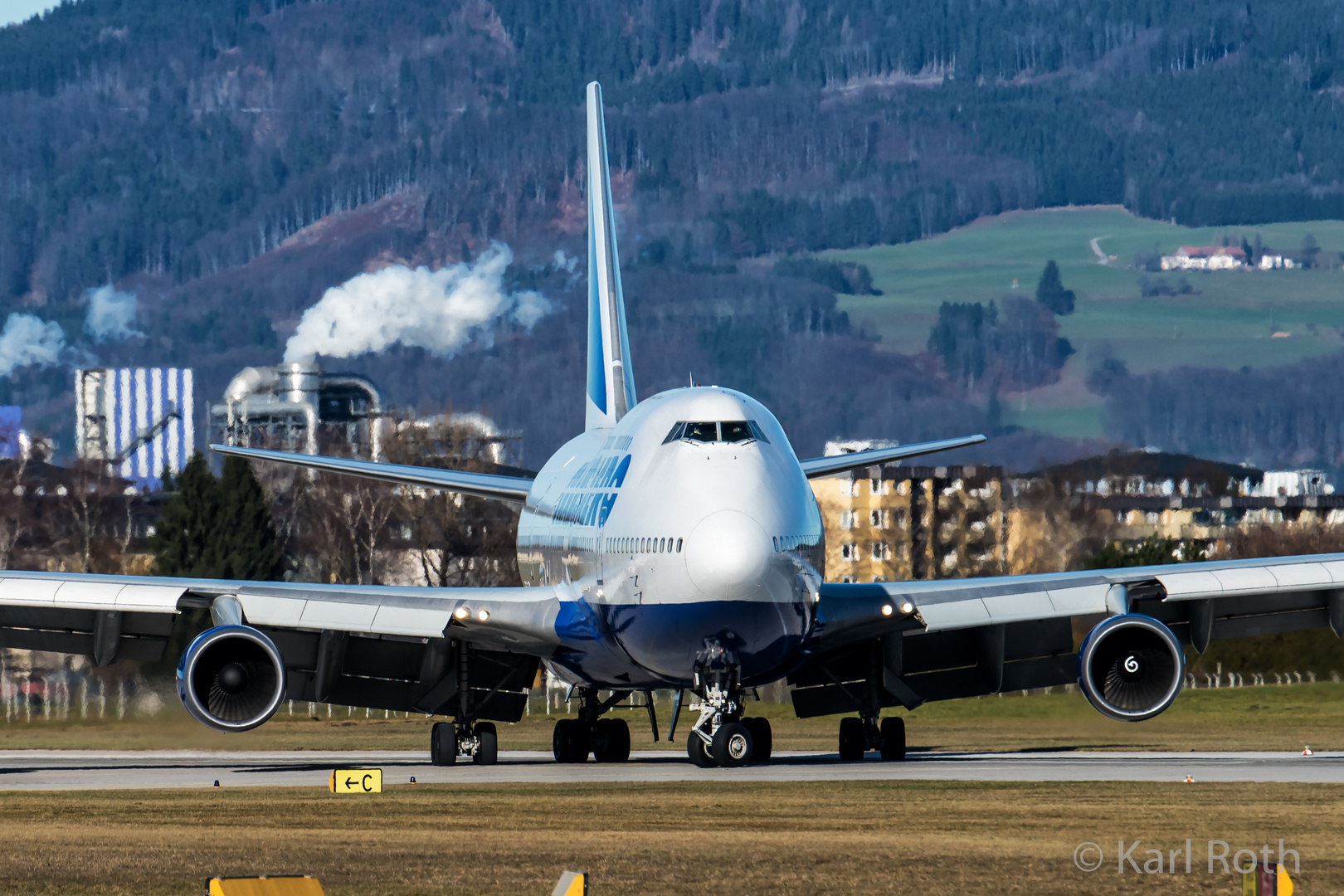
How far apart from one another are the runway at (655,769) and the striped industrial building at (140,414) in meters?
110

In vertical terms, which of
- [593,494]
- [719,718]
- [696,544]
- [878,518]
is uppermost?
[878,518]

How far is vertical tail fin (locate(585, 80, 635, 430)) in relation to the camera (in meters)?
40.5

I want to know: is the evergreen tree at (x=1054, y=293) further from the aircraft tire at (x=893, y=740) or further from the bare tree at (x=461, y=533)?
the aircraft tire at (x=893, y=740)

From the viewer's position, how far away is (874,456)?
32.7m

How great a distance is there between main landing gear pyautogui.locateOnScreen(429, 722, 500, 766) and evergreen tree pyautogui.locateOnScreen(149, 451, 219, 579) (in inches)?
1800

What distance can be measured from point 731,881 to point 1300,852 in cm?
500

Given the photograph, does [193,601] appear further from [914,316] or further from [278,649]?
[914,316]

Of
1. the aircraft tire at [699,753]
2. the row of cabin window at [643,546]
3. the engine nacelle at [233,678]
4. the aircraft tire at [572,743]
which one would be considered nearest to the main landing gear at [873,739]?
the aircraft tire at [699,753]

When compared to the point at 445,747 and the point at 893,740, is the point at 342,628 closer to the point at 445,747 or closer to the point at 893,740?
the point at 445,747

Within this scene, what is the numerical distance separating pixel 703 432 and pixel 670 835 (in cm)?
939

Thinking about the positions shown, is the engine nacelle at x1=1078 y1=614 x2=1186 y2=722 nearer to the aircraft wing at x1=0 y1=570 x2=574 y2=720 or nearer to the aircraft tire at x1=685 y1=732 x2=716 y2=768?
the aircraft tire at x1=685 y1=732 x2=716 y2=768

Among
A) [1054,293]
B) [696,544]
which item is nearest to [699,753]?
[696,544]

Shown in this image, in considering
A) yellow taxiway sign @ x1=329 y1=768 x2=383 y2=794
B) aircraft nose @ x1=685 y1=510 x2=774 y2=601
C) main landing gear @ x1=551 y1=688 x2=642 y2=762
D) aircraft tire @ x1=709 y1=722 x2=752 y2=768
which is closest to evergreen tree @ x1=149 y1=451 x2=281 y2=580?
main landing gear @ x1=551 y1=688 x2=642 y2=762

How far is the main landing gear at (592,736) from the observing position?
34188mm
